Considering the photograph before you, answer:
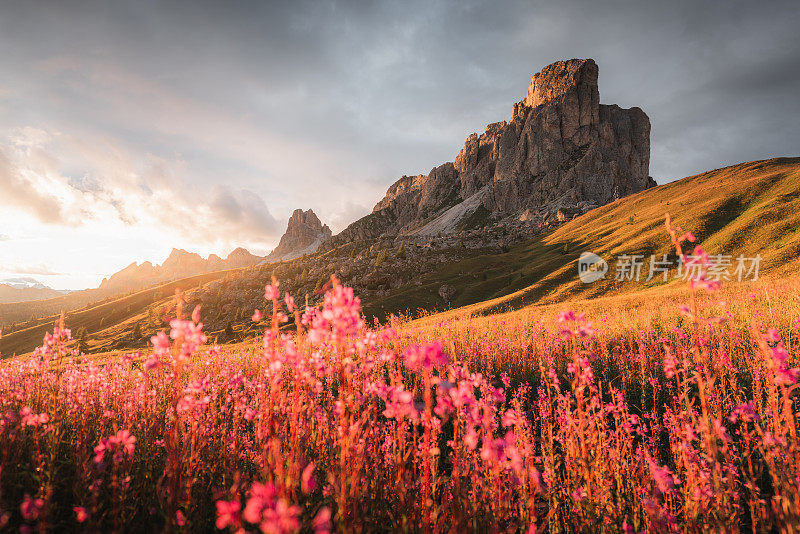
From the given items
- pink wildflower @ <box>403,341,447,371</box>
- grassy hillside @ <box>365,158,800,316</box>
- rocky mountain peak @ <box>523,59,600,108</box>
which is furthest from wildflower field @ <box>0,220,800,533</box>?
rocky mountain peak @ <box>523,59,600,108</box>

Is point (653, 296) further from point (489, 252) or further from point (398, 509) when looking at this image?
point (489, 252)

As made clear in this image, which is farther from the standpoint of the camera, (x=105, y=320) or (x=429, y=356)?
(x=105, y=320)

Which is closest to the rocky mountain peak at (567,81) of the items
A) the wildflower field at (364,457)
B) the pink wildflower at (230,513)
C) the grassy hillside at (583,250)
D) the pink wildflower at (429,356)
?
the grassy hillside at (583,250)

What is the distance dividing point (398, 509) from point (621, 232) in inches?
1879

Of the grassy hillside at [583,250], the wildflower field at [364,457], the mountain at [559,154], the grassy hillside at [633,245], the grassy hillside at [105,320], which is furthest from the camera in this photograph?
Result: the mountain at [559,154]

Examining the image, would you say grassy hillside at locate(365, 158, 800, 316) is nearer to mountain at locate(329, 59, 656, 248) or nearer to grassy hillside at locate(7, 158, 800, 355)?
grassy hillside at locate(7, 158, 800, 355)

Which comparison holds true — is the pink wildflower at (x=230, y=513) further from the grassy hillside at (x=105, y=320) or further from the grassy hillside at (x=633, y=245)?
the grassy hillside at (x=105, y=320)

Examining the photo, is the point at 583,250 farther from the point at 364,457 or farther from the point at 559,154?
the point at 559,154

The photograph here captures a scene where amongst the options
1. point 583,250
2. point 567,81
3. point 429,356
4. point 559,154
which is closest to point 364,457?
point 429,356

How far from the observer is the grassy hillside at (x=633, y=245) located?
27156mm

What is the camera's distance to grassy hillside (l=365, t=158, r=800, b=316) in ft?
89.1

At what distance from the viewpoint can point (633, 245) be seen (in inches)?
1308

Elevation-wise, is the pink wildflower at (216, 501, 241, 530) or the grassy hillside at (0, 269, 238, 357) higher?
the pink wildflower at (216, 501, 241, 530)

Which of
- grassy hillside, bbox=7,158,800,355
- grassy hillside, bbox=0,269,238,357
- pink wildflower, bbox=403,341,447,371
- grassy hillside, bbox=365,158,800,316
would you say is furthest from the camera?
grassy hillside, bbox=0,269,238,357
